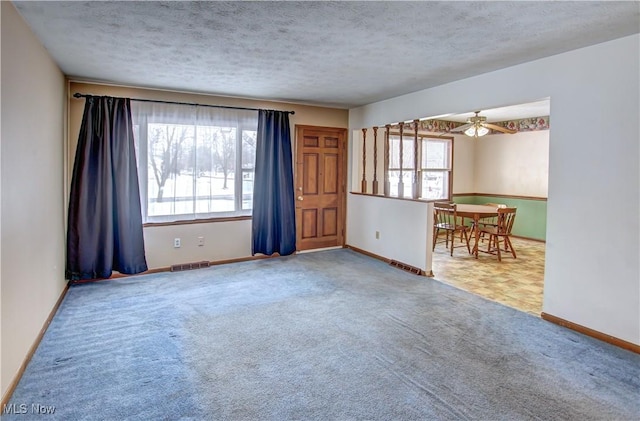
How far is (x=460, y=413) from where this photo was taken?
2111 millimetres

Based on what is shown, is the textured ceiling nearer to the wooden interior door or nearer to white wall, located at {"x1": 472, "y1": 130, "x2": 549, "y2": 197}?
the wooden interior door

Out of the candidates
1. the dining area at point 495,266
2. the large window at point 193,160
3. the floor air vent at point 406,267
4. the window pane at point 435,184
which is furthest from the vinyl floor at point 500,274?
the large window at point 193,160

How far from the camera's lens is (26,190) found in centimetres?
265

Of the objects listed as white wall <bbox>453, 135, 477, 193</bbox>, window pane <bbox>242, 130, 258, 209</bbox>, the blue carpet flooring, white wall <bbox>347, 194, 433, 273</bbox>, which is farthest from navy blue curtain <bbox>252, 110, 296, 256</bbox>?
white wall <bbox>453, 135, 477, 193</bbox>

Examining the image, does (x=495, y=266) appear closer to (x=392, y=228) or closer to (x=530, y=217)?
(x=392, y=228)

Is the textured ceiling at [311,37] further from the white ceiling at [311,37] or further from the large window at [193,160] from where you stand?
the large window at [193,160]

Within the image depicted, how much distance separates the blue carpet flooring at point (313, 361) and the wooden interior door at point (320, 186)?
1997mm

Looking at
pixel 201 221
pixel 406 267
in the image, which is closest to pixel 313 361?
pixel 406 267

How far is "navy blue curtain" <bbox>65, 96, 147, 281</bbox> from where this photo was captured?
13.9 feet

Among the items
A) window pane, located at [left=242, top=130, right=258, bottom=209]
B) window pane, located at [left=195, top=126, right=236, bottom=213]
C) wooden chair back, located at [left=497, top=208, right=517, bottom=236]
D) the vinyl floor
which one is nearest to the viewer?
the vinyl floor

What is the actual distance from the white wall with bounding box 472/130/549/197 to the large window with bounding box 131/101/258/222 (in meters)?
5.10

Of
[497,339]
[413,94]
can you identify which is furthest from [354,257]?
[497,339]

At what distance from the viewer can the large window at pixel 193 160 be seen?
4738mm

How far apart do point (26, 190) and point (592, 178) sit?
4.14 m
